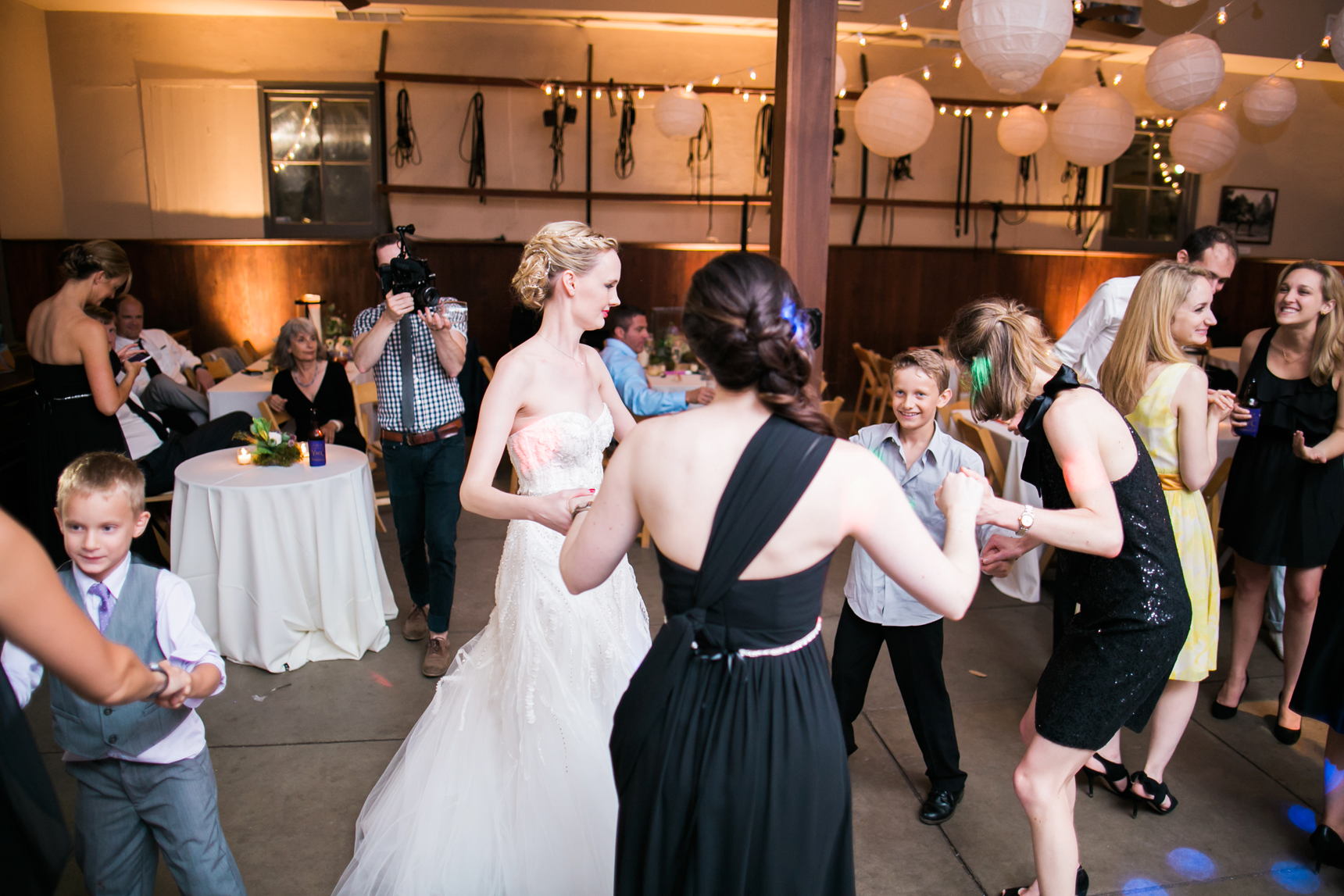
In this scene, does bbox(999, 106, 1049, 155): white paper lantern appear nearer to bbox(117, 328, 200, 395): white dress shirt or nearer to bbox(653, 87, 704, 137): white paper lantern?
bbox(653, 87, 704, 137): white paper lantern

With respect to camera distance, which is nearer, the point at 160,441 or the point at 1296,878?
the point at 1296,878

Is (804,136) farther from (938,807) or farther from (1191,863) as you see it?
(1191,863)

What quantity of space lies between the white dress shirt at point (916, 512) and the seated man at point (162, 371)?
16.1 feet

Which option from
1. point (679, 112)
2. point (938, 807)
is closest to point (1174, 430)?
point (938, 807)

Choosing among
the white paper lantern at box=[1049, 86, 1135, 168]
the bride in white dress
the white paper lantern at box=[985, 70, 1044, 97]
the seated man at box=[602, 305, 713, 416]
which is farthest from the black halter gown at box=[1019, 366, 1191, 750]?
the white paper lantern at box=[1049, 86, 1135, 168]

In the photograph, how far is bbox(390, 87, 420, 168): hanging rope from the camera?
26.8 ft

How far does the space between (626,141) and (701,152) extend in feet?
2.52

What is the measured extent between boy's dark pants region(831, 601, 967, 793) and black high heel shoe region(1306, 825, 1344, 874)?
0.96 metres

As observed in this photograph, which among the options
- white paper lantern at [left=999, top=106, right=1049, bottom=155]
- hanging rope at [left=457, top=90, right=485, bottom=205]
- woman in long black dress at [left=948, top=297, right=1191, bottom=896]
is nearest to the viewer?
woman in long black dress at [left=948, top=297, right=1191, bottom=896]

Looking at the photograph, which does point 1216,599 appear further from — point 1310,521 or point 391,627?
point 391,627

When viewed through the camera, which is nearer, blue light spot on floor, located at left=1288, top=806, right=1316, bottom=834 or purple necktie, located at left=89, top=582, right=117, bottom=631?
purple necktie, located at left=89, top=582, right=117, bottom=631

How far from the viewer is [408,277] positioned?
335cm

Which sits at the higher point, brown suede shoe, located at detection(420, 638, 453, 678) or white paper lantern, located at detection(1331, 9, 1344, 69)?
white paper lantern, located at detection(1331, 9, 1344, 69)

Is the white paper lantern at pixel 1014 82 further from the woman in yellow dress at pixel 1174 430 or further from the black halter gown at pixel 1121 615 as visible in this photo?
the black halter gown at pixel 1121 615
